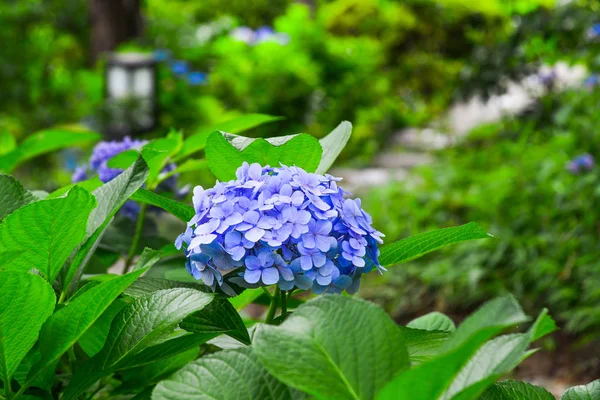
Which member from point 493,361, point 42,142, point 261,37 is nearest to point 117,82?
point 261,37

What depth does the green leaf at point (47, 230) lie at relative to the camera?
0.73m

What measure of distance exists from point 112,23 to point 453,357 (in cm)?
681

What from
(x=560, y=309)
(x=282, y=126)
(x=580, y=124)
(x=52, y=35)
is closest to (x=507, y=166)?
(x=580, y=124)

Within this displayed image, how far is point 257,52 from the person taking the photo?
20.2 feet

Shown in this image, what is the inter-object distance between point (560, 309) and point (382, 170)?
3.06 metres

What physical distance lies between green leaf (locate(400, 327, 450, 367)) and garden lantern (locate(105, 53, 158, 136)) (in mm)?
4314

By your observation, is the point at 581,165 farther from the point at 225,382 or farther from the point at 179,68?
the point at 225,382

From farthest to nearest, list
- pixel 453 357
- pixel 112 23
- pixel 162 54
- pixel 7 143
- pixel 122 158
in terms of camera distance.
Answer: pixel 112 23 → pixel 162 54 → pixel 7 143 → pixel 122 158 → pixel 453 357

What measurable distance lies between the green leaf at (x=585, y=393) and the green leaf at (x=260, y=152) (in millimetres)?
358

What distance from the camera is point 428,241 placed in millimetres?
811

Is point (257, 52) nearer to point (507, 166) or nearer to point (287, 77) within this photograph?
point (287, 77)

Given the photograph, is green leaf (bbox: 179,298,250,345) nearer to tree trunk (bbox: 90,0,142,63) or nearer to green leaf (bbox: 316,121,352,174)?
green leaf (bbox: 316,121,352,174)

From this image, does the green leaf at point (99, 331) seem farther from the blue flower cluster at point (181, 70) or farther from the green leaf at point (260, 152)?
the blue flower cluster at point (181, 70)

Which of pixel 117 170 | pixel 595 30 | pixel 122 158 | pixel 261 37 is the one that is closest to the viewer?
pixel 122 158
